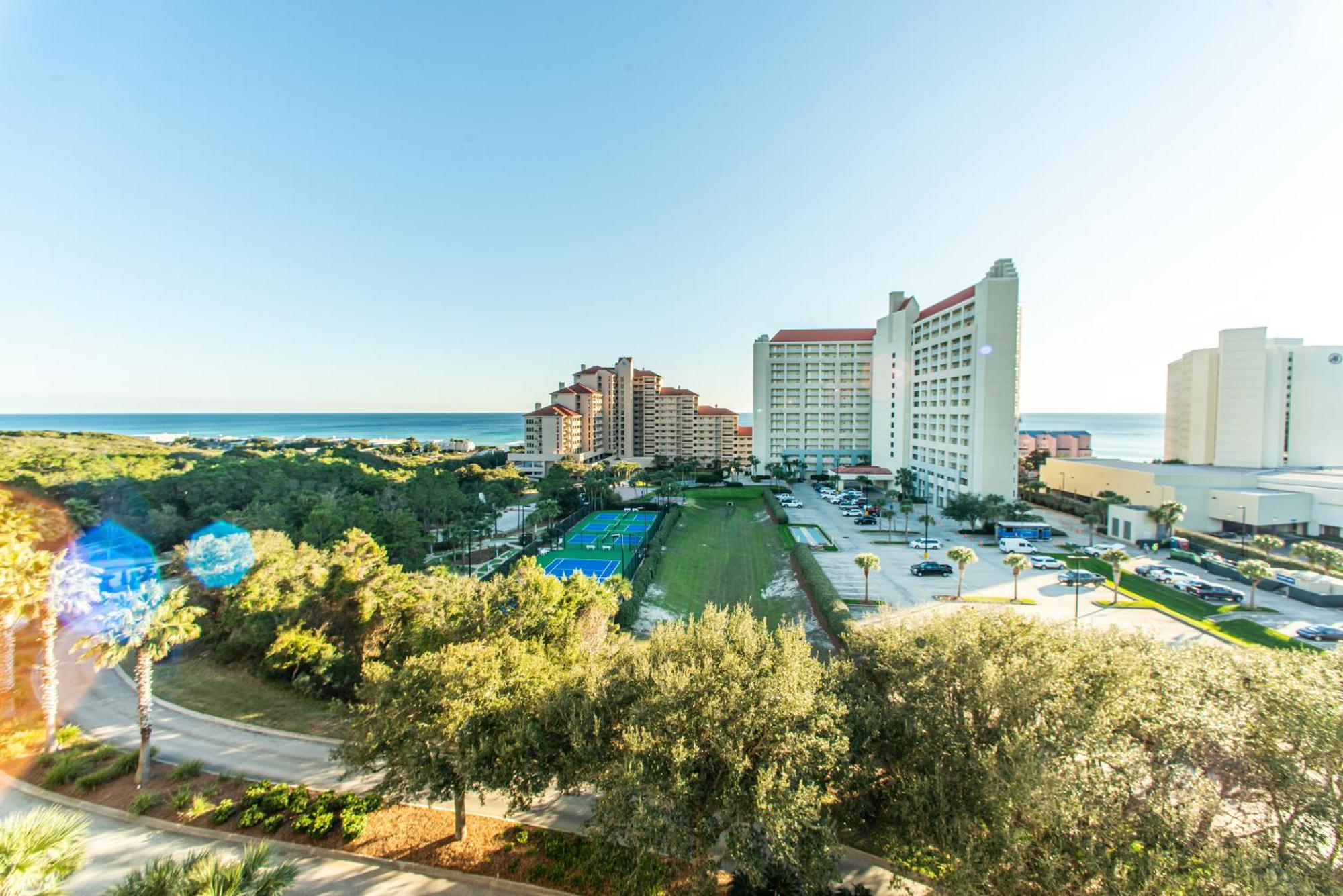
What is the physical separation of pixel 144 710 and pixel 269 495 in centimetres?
3291

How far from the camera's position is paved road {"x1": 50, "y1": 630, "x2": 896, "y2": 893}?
1276 cm

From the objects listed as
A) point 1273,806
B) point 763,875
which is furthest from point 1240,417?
point 763,875

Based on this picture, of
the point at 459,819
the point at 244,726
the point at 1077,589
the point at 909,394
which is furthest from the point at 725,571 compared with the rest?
the point at 909,394

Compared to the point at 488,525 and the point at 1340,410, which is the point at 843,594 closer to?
the point at 488,525

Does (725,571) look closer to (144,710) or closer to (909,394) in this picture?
(144,710)

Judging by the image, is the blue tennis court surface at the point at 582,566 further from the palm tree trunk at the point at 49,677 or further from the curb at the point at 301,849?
the curb at the point at 301,849

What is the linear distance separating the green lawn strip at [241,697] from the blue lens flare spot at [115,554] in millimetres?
6604

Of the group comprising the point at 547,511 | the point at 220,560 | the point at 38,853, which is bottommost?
the point at 547,511

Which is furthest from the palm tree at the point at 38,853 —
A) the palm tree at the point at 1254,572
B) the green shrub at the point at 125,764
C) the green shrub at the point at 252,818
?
the palm tree at the point at 1254,572

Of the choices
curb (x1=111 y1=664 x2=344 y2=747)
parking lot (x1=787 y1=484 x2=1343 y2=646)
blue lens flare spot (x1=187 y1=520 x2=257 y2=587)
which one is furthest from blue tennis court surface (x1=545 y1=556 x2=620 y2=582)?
curb (x1=111 y1=664 x2=344 y2=747)

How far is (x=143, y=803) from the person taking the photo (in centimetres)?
1273

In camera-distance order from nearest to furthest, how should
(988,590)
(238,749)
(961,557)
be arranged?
(238,749) → (961,557) → (988,590)

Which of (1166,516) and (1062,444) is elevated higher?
(1062,444)

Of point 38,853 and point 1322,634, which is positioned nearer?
point 38,853
